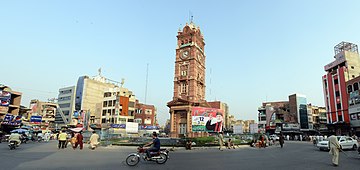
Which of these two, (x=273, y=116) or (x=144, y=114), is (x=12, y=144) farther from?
(x=273, y=116)

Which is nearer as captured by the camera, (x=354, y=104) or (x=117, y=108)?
(x=354, y=104)

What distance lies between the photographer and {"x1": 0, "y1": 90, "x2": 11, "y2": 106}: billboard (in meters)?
37.6

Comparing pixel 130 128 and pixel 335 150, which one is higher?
pixel 335 150

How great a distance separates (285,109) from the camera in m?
73.9

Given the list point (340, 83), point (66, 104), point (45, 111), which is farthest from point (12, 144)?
point (45, 111)

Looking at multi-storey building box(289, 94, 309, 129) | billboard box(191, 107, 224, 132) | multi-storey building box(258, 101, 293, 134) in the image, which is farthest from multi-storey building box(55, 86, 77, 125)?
multi-storey building box(289, 94, 309, 129)

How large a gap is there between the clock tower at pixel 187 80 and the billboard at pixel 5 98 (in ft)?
99.6

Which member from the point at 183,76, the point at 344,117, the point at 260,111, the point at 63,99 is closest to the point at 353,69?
the point at 344,117

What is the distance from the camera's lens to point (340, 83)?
50.2 meters

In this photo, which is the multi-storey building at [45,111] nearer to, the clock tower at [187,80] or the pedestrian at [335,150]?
the clock tower at [187,80]

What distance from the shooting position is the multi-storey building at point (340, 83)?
48219 mm

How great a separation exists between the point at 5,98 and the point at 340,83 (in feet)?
231

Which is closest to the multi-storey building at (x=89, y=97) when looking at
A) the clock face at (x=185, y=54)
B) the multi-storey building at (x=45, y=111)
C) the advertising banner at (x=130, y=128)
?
the multi-storey building at (x=45, y=111)

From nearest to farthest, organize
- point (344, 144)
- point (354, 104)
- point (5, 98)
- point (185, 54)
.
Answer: point (344, 144)
point (5, 98)
point (354, 104)
point (185, 54)
